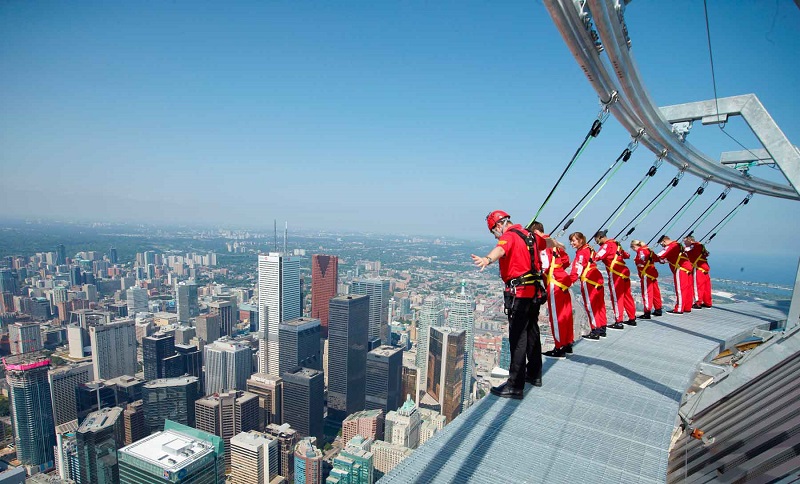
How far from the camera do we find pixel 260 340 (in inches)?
1500

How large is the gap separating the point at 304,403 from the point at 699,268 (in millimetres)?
27516

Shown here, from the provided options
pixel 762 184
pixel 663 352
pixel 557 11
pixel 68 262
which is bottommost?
pixel 68 262

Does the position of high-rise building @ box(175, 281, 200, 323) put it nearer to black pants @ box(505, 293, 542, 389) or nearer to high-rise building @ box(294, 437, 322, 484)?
high-rise building @ box(294, 437, 322, 484)

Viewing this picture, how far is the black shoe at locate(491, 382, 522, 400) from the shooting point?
9.30ft

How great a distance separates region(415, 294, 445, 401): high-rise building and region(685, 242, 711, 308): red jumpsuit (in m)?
28.6

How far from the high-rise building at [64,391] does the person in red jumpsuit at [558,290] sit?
107ft

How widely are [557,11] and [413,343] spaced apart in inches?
1702

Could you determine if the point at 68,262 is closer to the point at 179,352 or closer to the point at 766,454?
the point at 179,352

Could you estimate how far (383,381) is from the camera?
3303cm

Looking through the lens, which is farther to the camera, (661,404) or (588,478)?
(661,404)

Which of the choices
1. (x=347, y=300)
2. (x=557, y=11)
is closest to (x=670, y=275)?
(x=557, y=11)

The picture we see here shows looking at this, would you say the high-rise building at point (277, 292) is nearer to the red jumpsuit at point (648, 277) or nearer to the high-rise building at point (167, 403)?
the high-rise building at point (167, 403)

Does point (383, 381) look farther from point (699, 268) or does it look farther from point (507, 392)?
point (507, 392)

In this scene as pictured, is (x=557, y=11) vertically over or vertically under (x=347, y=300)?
over
